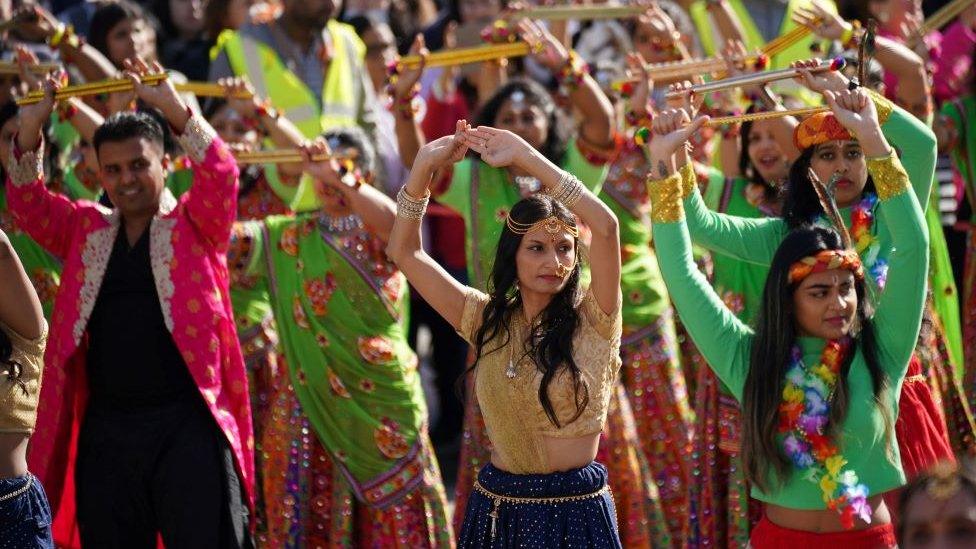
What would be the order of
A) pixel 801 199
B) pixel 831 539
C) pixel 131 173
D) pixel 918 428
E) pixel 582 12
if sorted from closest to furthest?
1. pixel 831 539
2. pixel 918 428
3. pixel 801 199
4. pixel 131 173
5. pixel 582 12

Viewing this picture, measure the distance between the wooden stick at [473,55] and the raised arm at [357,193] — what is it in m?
0.85

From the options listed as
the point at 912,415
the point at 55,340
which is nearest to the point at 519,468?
the point at 912,415

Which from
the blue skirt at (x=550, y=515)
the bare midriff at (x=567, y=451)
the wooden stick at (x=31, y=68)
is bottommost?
the blue skirt at (x=550, y=515)

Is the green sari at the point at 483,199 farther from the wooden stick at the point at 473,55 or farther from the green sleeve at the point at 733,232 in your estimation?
the green sleeve at the point at 733,232

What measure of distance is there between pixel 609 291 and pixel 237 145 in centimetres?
258

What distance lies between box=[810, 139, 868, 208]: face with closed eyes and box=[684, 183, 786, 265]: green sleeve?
206 mm

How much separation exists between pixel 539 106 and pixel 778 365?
2.60 m

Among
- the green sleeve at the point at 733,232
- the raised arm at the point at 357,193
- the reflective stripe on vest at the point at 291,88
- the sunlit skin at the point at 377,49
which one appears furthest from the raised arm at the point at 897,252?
the sunlit skin at the point at 377,49

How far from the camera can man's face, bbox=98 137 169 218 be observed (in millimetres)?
5508

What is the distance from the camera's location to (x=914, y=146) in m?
4.88

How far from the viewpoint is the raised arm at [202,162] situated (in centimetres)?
537

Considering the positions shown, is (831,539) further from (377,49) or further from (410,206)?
(377,49)

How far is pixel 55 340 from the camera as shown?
549 cm

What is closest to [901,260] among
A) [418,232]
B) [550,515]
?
[550,515]
